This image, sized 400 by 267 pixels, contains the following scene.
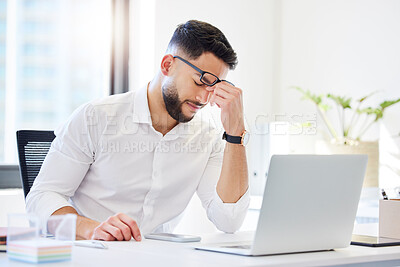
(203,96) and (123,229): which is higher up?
(203,96)

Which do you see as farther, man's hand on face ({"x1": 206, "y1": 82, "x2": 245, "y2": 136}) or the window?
the window

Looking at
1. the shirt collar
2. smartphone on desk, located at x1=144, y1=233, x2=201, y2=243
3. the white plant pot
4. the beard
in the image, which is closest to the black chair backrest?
the shirt collar

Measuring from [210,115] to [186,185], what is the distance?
125 centimetres

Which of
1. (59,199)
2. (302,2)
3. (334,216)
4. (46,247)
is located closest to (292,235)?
(334,216)

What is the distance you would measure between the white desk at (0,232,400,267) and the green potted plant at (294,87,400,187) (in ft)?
5.41

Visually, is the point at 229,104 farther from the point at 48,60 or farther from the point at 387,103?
the point at 48,60

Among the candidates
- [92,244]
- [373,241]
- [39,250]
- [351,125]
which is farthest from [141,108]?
[351,125]

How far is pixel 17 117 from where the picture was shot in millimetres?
3021

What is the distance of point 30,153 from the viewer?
1.95 m

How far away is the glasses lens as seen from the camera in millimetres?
1871

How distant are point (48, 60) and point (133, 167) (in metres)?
1.42

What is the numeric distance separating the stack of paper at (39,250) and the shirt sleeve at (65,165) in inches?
24.0

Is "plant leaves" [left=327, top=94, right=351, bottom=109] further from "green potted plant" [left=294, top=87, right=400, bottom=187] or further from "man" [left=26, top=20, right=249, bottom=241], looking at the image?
"man" [left=26, top=20, right=249, bottom=241]

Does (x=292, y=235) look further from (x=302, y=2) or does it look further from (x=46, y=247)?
(x=302, y=2)
